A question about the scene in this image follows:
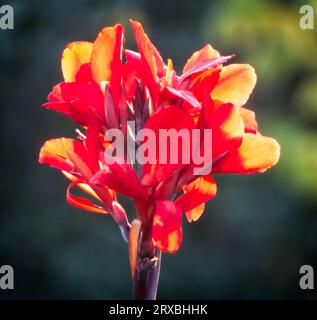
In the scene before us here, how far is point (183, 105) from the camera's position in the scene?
0.81 metres

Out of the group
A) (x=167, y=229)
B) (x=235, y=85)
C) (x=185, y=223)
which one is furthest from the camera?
(x=185, y=223)

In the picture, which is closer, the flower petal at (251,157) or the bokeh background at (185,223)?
the flower petal at (251,157)

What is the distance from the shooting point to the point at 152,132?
2.51ft

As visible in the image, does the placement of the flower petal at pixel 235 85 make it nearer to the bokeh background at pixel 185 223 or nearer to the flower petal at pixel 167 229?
the flower petal at pixel 167 229

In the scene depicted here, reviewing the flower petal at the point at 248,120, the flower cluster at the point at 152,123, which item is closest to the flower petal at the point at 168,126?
the flower cluster at the point at 152,123

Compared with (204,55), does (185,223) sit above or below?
above

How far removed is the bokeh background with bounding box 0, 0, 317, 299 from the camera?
257 cm

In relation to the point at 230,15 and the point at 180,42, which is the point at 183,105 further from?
the point at 180,42

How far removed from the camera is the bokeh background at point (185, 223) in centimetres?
257

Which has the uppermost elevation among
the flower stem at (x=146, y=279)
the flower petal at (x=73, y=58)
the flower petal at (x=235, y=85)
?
the flower petal at (x=73, y=58)

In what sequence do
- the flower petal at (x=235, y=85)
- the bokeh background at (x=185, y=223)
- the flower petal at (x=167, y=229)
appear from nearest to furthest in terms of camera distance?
the flower petal at (x=167, y=229) → the flower petal at (x=235, y=85) → the bokeh background at (x=185, y=223)

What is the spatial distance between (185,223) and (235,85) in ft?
5.69

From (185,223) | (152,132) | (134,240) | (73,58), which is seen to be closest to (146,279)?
(134,240)

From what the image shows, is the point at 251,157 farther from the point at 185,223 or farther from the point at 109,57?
the point at 185,223
